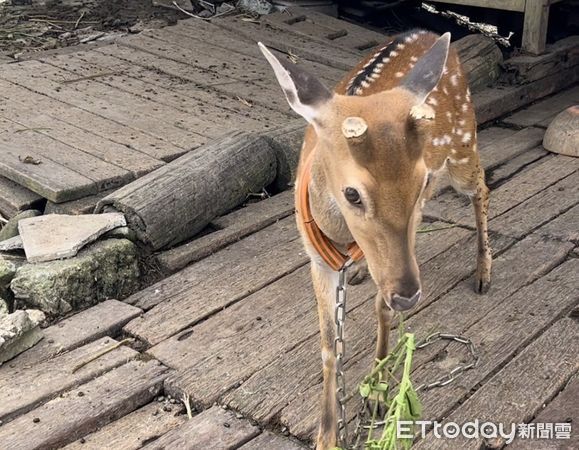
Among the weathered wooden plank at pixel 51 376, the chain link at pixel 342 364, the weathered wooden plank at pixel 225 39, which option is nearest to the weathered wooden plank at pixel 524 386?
the chain link at pixel 342 364

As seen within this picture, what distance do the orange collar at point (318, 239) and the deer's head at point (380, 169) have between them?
39 cm

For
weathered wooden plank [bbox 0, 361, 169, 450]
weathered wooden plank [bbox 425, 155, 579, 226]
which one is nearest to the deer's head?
weathered wooden plank [bbox 0, 361, 169, 450]

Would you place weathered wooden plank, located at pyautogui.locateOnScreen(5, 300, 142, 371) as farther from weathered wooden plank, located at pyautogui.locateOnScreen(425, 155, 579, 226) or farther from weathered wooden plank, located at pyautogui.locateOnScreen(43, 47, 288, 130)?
weathered wooden plank, located at pyautogui.locateOnScreen(43, 47, 288, 130)

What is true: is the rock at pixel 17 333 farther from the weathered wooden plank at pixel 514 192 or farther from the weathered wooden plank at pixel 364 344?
the weathered wooden plank at pixel 514 192

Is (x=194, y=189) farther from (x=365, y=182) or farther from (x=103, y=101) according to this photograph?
(x=365, y=182)

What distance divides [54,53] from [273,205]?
10.6ft

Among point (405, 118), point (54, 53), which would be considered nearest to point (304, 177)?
point (405, 118)

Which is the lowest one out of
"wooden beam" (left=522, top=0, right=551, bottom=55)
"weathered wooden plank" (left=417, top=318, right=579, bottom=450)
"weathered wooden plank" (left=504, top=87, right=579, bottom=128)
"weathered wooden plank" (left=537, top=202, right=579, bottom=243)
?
"weathered wooden plank" (left=504, top=87, right=579, bottom=128)

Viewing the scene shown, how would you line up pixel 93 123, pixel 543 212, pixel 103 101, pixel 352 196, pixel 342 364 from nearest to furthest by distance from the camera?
pixel 352 196 < pixel 342 364 < pixel 543 212 < pixel 93 123 < pixel 103 101

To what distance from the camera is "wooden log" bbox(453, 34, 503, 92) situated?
680cm

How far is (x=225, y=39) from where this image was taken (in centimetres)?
770

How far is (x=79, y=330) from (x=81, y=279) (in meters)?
0.30

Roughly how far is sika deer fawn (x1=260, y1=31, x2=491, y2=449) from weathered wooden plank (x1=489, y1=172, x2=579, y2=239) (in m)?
1.69

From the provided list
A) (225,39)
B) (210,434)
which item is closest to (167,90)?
(225,39)
